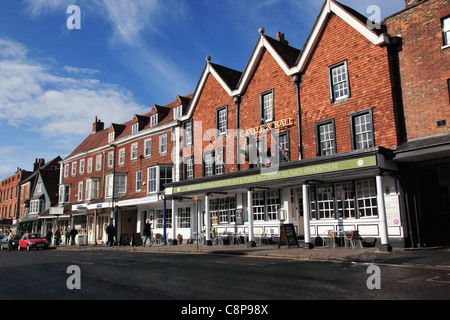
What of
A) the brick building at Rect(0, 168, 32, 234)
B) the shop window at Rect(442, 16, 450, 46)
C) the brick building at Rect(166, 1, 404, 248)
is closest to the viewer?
the shop window at Rect(442, 16, 450, 46)

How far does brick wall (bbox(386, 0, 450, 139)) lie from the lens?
1561cm

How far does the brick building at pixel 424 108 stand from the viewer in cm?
1553

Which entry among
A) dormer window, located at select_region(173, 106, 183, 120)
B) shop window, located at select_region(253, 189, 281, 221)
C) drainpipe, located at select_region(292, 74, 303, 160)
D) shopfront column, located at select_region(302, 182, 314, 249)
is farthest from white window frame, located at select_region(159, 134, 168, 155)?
shopfront column, located at select_region(302, 182, 314, 249)

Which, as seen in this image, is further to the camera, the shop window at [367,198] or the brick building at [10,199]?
the brick building at [10,199]

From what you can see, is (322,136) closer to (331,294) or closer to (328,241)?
(328,241)

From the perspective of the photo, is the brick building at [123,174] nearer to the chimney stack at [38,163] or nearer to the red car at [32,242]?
the red car at [32,242]

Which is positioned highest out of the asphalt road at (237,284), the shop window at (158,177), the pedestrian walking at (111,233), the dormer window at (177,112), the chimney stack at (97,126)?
the chimney stack at (97,126)

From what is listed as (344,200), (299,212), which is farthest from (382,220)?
(299,212)

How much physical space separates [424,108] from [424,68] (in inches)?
71.7

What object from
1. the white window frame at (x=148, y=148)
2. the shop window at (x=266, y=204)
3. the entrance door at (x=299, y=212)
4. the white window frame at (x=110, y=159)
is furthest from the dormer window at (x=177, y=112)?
the entrance door at (x=299, y=212)

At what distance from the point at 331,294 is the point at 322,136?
13.1 metres

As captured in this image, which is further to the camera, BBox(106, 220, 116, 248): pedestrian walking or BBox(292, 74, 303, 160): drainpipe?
BBox(106, 220, 116, 248): pedestrian walking

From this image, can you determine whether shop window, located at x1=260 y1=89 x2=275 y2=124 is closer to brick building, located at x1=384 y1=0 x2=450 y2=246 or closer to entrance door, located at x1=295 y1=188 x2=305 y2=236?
entrance door, located at x1=295 y1=188 x2=305 y2=236
